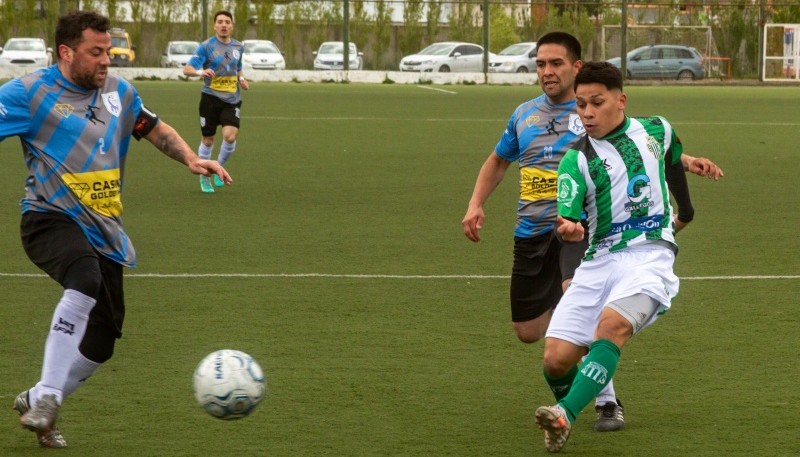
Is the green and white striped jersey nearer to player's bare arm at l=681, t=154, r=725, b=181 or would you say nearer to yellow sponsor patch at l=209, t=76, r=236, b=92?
player's bare arm at l=681, t=154, r=725, b=181

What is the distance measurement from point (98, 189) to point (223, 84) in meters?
10.2

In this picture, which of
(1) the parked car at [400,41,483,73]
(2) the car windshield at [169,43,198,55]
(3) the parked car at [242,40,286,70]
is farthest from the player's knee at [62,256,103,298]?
(1) the parked car at [400,41,483,73]

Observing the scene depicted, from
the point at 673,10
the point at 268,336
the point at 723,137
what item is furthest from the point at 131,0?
the point at 268,336

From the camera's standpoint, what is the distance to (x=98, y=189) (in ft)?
18.1

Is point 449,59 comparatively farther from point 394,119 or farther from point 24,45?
point 394,119

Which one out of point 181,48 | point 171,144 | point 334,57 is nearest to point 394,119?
point 171,144

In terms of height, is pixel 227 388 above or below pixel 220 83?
Result: below

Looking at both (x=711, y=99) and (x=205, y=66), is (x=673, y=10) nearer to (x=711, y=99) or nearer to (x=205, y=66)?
(x=711, y=99)

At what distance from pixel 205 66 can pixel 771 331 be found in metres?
9.43

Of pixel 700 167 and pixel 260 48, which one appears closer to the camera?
pixel 700 167

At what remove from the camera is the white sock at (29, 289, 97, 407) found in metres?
5.22

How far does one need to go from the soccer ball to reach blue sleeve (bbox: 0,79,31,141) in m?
1.31

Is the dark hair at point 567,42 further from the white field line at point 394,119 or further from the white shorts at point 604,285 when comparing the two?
the white field line at point 394,119

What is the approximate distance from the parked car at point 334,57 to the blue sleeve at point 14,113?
127ft
